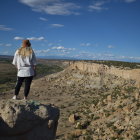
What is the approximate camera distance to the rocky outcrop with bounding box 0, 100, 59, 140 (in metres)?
7.46

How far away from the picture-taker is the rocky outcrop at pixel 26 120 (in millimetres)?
7465

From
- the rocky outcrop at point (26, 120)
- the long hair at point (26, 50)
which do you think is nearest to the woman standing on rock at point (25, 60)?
the long hair at point (26, 50)

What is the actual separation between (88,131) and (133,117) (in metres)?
3.52

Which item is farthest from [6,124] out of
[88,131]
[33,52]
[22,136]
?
[88,131]

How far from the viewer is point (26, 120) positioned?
762cm

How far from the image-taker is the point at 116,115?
22.0 meters

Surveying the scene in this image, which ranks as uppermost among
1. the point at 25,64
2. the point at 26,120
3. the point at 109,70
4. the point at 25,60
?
the point at 25,60

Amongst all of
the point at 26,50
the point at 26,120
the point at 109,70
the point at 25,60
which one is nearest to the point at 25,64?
the point at 25,60

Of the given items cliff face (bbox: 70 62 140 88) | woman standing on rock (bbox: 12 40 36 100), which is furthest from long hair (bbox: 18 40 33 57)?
cliff face (bbox: 70 62 140 88)

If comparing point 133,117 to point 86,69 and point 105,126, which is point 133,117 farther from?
point 86,69

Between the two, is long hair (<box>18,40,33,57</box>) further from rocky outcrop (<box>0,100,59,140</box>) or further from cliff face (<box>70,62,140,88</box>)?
cliff face (<box>70,62,140,88</box>)

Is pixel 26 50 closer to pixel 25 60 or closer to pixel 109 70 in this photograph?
pixel 25 60

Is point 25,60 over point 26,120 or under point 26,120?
over

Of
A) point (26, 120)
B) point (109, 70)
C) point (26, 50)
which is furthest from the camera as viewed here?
point (109, 70)
